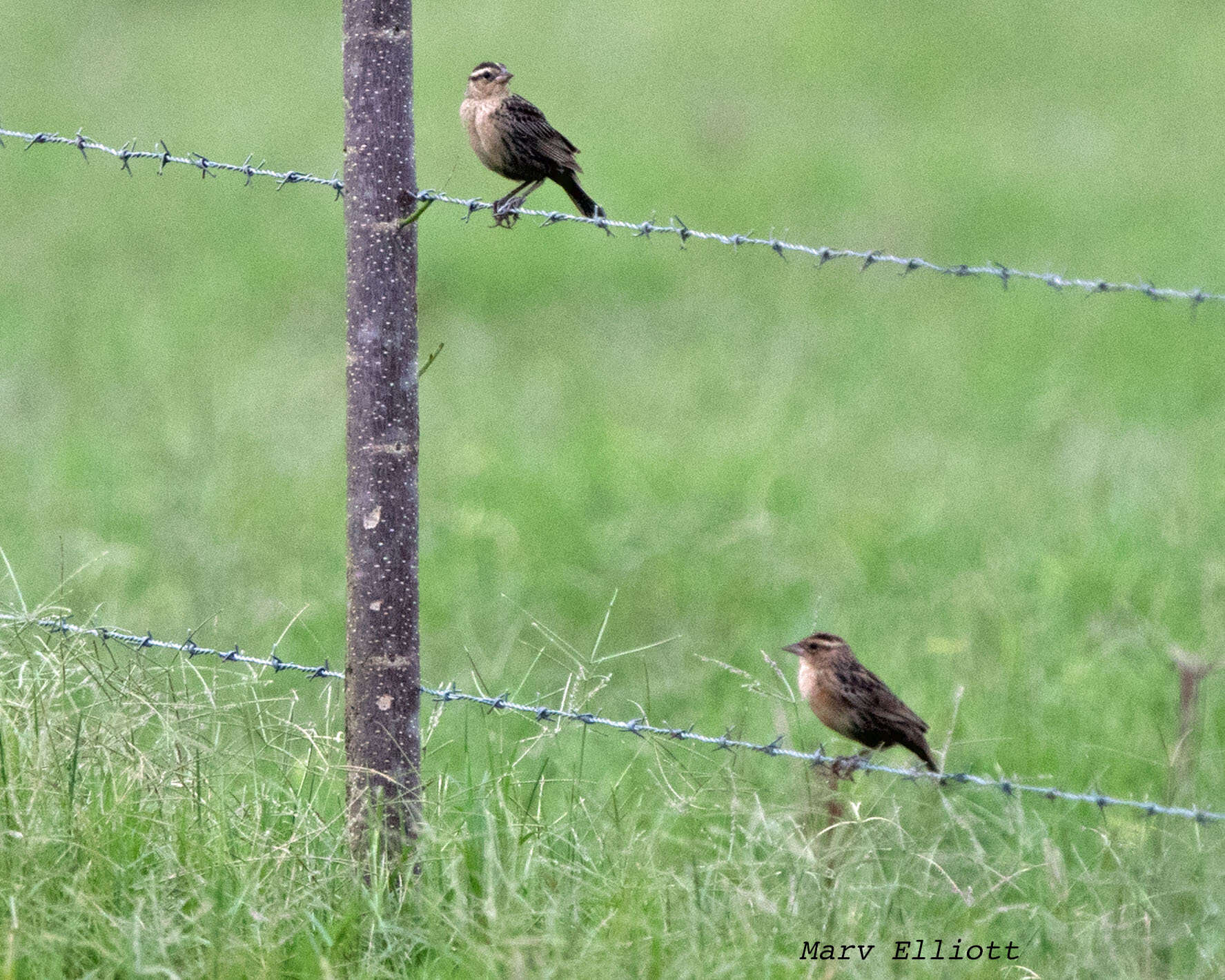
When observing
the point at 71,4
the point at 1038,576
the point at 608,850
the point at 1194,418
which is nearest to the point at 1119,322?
the point at 1194,418

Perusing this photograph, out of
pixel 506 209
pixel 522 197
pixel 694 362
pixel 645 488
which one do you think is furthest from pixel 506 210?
pixel 694 362

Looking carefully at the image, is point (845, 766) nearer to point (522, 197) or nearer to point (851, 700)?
point (851, 700)

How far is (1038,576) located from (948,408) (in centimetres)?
327

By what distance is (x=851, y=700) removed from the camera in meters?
3.71

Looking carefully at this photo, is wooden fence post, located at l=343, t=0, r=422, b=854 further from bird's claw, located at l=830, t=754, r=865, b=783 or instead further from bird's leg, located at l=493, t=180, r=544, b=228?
bird's claw, located at l=830, t=754, r=865, b=783

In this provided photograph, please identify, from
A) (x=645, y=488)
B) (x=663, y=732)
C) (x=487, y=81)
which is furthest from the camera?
(x=645, y=488)

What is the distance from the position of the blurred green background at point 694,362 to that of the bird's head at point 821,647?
16.2 inches

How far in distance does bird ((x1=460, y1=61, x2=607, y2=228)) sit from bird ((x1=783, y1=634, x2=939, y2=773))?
1380 millimetres

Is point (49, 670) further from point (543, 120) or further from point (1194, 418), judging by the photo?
point (1194, 418)

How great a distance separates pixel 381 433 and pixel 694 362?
7.82 meters

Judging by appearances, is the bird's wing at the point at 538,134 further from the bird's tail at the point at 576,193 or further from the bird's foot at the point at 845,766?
the bird's foot at the point at 845,766

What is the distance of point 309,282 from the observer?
44.1 feet

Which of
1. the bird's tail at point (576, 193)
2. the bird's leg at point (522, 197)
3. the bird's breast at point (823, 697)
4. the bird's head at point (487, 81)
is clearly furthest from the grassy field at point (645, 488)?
the bird's head at point (487, 81)

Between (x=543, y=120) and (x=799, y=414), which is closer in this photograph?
(x=543, y=120)
